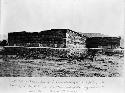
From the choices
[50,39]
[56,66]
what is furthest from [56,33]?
[56,66]

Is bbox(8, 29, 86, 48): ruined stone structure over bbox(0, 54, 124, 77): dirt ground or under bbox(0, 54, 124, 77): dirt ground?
over

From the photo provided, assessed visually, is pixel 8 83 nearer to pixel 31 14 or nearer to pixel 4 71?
pixel 4 71

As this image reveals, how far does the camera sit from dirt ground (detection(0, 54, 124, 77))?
98 cm

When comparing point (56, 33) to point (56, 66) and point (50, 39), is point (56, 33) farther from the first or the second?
point (56, 66)

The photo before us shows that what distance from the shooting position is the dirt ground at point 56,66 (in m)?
0.98

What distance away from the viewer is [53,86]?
3.19ft

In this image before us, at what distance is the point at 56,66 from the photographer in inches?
38.7

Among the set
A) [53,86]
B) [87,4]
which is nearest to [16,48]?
[53,86]

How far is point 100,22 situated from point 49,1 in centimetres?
25

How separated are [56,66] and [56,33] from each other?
151 mm

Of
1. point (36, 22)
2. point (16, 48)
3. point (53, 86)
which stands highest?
point (36, 22)

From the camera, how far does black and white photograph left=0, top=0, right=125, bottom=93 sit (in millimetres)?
974

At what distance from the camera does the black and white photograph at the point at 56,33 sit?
0.97 metres

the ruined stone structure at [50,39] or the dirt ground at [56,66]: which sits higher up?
the ruined stone structure at [50,39]
